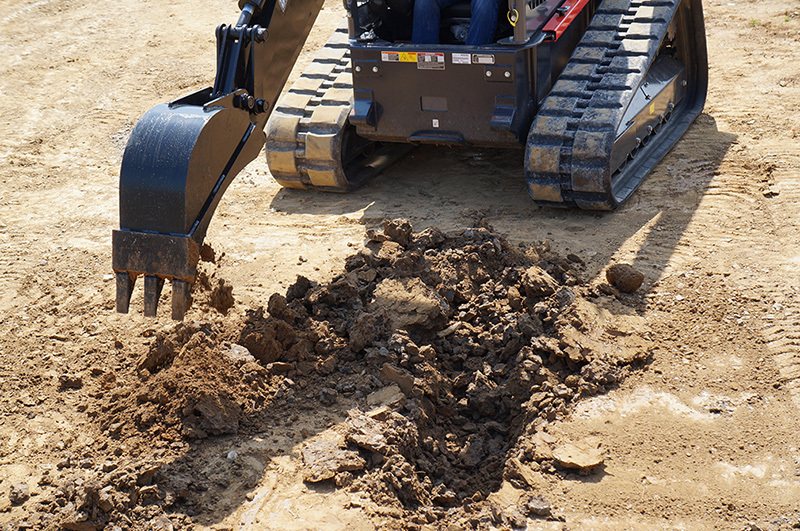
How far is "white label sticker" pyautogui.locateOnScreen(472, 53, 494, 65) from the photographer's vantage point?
236 inches

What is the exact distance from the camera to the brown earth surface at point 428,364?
3.75m

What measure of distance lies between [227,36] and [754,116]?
5.11 meters

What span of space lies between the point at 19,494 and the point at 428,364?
2045 millimetres

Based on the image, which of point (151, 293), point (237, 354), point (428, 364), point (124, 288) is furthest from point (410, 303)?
point (124, 288)

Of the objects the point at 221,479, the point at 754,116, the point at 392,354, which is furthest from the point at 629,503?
the point at 754,116

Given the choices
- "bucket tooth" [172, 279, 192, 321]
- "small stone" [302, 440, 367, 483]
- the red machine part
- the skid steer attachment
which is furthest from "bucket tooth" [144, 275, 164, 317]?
the red machine part

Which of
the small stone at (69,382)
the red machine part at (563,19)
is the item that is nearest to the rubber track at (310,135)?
the red machine part at (563,19)

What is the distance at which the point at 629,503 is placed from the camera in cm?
369

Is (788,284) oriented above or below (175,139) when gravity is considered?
below

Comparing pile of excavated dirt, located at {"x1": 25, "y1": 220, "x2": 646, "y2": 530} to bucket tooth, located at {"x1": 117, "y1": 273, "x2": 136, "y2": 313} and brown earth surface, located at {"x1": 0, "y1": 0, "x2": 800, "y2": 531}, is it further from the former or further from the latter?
bucket tooth, located at {"x1": 117, "y1": 273, "x2": 136, "y2": 313}

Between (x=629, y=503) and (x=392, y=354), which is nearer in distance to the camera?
(x=629, y=503)

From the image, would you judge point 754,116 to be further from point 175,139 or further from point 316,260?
point 175,139

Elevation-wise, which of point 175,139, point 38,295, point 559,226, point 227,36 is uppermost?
point 227,36

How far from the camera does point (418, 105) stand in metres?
6.41
